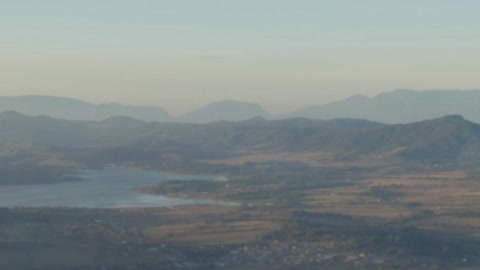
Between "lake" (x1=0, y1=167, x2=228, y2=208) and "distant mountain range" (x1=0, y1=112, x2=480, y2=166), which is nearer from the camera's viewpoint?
"lake" (x1=0, y1=167, x2=228, y2=208)

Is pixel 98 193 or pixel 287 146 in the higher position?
pixel 287 146

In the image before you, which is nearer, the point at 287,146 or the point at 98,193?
the point at 98,193

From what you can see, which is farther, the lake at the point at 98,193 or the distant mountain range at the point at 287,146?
the distant mountain range at the point at 287,146

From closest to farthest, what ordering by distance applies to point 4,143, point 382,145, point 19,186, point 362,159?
point 19,186
point 362,159
point 382,145
point 4,143

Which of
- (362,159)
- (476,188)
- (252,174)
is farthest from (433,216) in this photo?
(362,159)

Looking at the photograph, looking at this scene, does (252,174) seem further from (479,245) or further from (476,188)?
(479,245)

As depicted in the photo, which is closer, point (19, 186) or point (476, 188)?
point (476, 188)

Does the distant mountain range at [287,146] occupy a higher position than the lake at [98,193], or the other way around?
the distant mountain range at [287,146]

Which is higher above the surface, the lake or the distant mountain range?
the distant mountain range
